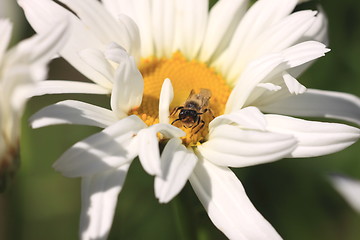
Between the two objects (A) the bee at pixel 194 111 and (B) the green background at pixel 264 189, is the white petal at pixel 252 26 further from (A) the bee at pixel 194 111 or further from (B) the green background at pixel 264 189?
(B) the green background at pixel 264 189

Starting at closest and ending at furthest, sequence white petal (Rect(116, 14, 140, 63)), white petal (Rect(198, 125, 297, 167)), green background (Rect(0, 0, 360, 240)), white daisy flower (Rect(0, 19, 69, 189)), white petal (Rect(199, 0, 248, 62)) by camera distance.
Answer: white daisy flower (Rect(0, 19, 69, 189)) < white petal (Rect(198, 125, 297, 167)) < white petal (Rect(116, 14, 140, 63)) < white petal (Rect(199, 0, 248, 62)) < green background (Rect(0, 0, 360, 240))

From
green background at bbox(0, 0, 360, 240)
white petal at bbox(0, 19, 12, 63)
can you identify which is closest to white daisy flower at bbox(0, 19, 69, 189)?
white petal at bbox(0, 19, 12, 63)

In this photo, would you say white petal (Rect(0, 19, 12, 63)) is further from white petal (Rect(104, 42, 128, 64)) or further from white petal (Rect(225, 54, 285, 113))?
white petal (Rect(225, 54, 285, 113))

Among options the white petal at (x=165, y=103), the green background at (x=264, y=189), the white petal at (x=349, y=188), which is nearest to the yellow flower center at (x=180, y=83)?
the white petal at (x=165, y=103)

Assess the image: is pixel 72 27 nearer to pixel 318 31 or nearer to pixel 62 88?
pixel 62 88

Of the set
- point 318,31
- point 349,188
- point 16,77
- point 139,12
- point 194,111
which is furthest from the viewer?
point 318,31

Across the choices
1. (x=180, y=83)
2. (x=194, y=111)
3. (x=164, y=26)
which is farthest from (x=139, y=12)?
(x=194, y=111)
